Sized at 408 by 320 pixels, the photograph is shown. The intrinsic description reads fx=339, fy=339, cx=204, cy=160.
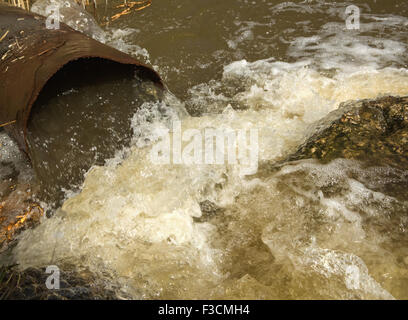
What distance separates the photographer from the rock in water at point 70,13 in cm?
464

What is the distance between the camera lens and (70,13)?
473 centimetres

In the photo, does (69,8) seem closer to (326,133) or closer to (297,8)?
(297,8)

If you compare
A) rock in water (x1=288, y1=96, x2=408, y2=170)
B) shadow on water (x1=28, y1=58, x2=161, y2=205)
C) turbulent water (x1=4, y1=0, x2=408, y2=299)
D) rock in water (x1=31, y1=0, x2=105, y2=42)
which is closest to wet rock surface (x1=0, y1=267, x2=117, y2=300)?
turbulent water (x1=4, y1=0, x2=408, y2=299)

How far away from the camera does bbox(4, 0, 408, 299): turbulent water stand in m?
2.10

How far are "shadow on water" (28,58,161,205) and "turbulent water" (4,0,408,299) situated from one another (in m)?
0.12

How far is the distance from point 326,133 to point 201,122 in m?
1.24

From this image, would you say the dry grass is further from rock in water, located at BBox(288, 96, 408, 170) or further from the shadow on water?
rock in water, located at BBox(288, 96, 408, 170)

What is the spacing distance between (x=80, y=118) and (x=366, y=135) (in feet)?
7.64

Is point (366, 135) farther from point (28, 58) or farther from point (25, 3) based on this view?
point (25, 3)

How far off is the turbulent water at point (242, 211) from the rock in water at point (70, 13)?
1170mm

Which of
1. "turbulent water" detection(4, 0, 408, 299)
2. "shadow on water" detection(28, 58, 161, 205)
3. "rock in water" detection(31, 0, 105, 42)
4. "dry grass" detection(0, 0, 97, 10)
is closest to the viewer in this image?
"turbulent water" detection(4, 0, 408, 299)

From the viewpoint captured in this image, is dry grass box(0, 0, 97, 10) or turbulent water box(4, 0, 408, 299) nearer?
turbulent water box(4, 0, 408, 299)

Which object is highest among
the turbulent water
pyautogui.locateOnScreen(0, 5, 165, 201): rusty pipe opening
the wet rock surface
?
pyautogui.locateOnScreen(0, 5, 165, 201): rusty pipe opening

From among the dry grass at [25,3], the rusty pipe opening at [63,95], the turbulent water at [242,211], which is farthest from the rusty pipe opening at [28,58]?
the dry grass at [25,3]
